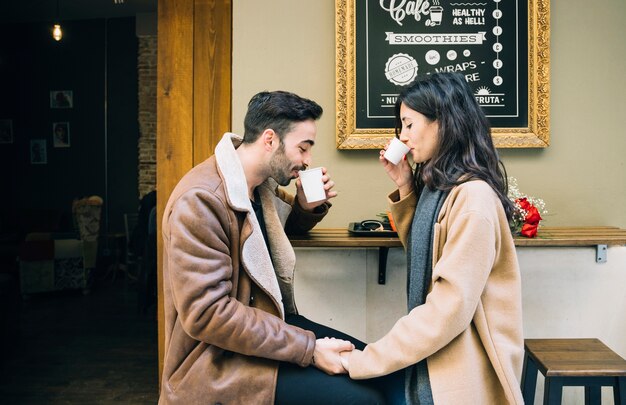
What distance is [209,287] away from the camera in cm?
156

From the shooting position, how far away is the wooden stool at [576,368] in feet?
6.20

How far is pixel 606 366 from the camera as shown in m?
1.91

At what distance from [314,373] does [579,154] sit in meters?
1.83

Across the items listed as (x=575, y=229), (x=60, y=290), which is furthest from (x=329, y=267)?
(x=60, y=290)

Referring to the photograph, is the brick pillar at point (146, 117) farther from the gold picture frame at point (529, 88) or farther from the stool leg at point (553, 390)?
the stool leg at point (553, 390)

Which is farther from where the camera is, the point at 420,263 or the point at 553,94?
the point at 553,94

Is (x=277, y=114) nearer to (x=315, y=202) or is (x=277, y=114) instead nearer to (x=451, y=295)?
(x=315, y=202)

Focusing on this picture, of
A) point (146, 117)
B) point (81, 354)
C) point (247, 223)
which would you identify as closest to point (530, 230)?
point (247, 223)

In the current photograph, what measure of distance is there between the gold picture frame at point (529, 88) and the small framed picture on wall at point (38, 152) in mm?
7311

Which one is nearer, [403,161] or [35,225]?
[403,161]

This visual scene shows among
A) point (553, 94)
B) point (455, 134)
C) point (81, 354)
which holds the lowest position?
point (81, 354)

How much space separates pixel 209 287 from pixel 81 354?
3.02m

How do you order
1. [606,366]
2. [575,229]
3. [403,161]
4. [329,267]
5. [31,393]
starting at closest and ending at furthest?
[606,366]
[403,161]
[329,267]
[575,229]
[31,393]

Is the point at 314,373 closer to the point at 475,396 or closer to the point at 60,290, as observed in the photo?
the point at 475,396
